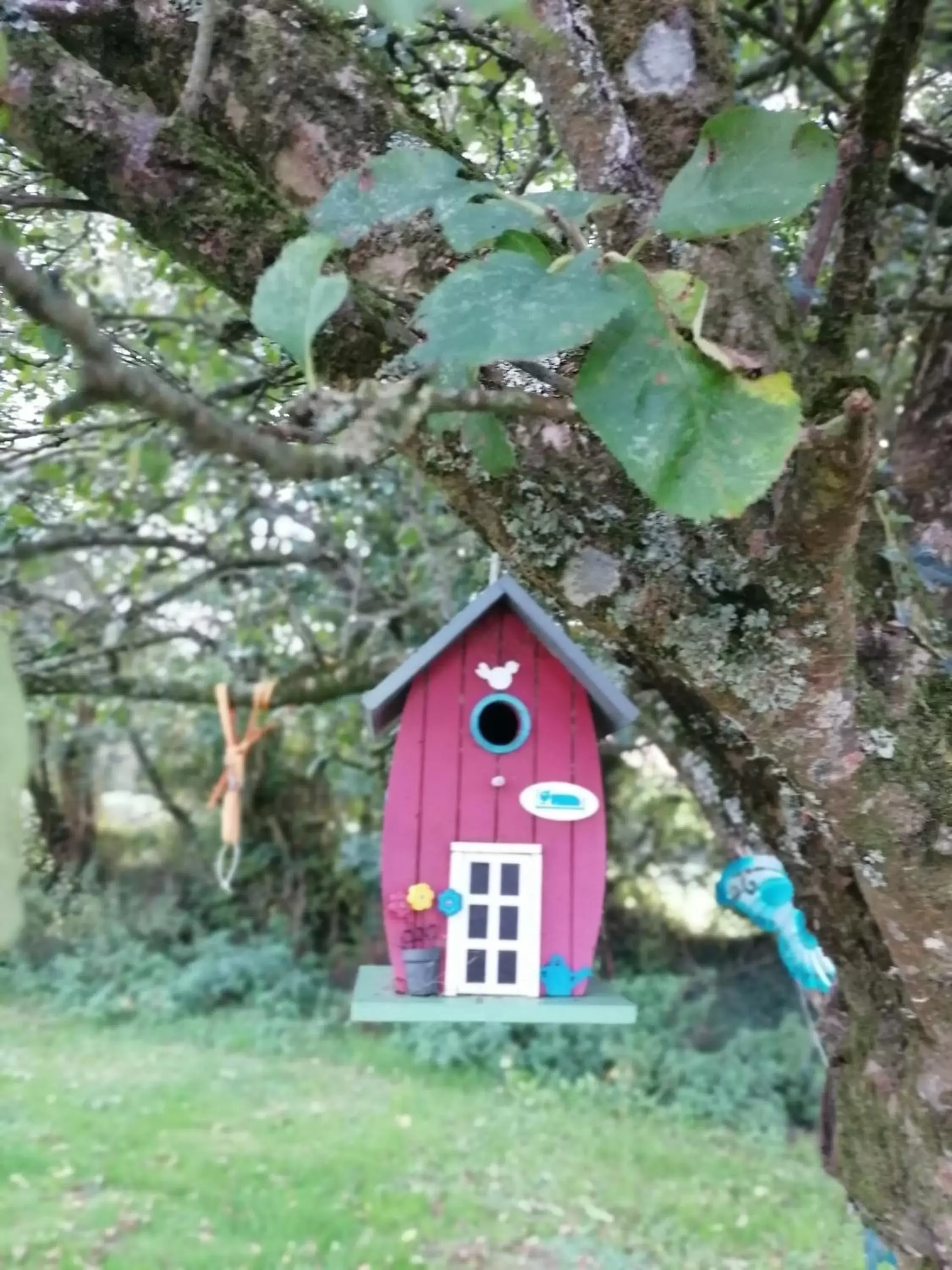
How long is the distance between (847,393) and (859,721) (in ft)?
1.23

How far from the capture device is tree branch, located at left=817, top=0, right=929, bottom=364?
1.20 metres

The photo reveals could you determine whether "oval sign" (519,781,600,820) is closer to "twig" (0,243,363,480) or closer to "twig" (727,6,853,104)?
"twig" (0,243,363,480)

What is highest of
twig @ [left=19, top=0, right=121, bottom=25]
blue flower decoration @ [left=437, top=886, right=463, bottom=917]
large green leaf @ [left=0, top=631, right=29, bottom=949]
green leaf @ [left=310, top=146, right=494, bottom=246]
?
twig @ [left=19, top=0, right=121, bottom=25]

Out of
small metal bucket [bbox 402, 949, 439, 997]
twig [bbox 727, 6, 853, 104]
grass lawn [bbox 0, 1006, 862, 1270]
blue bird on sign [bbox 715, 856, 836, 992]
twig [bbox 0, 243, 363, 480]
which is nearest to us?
twig [bbox 0, 243, 363, 480]

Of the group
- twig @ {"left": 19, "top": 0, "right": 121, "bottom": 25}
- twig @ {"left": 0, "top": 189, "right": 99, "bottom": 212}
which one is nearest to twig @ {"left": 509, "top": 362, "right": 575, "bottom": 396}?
twig @ {"left": 0, "top": 189, "right": 99, "bottom": 212}

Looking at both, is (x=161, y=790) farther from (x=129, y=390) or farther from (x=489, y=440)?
(x=129, y=390)

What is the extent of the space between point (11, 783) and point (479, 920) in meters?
1.06

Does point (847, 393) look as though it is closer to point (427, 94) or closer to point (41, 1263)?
point (427, 94)

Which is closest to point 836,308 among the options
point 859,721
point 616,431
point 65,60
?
point 859,721

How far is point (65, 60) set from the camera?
110cm

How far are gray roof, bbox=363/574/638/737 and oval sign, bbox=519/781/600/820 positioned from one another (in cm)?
12

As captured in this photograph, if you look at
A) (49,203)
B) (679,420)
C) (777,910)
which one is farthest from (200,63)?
(777,910)

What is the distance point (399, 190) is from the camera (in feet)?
2.23

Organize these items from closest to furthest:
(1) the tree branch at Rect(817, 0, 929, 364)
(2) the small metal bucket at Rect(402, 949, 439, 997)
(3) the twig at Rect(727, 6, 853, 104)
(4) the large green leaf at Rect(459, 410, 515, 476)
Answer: (4) the large green leaf at Rect(459, 410, 515, 476) → (1) the tree branch at Rect(817, 0, 929, 364) → (2) the small metal bucket at Rect(402, 949, 439, 997) → (3) the twig at Rect(727, 6, 853, 104)
